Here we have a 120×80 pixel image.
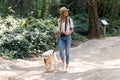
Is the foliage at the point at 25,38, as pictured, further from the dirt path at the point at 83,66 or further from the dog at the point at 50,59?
the dog at the point at 50,59

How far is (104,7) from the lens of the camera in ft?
81.2

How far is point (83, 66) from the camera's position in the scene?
425 inches

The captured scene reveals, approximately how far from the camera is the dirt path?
8.84 m

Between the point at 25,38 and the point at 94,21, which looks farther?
the point at 94,21

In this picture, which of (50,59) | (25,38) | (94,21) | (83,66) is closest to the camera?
(50,59)

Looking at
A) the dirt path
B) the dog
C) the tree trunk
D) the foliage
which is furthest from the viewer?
the tree trunk

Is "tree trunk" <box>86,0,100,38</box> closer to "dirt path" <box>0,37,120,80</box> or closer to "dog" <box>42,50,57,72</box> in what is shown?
"dirt path" <box>0,37,120,80</box>

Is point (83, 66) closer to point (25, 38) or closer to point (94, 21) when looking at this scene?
point (25, 38)

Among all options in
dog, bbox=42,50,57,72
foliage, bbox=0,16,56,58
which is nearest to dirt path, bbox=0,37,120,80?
dog, bbox=42,50,57,72

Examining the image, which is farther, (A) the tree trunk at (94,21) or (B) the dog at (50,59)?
(A) the tree trunk at (94,21)

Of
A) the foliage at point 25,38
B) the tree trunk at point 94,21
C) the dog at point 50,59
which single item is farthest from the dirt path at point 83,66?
the tree trunk at point 94,21

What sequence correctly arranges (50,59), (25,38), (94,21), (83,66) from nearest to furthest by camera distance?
(50,59), (83,66), (25,38), (94,21)

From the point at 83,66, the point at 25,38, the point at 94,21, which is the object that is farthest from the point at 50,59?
the point at 94,21

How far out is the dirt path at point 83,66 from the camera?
8843mm
